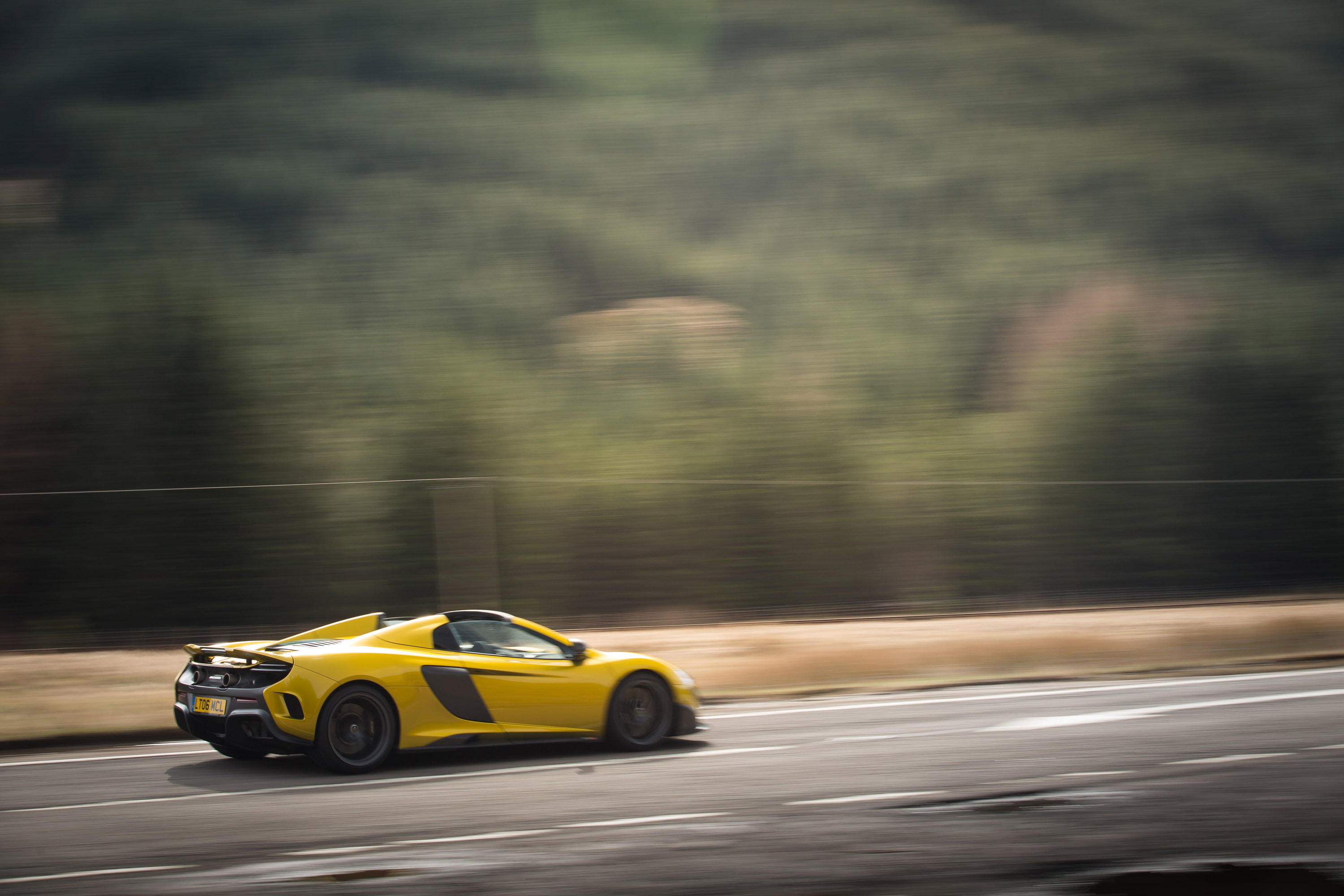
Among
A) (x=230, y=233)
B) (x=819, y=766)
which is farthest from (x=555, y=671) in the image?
(x=230, y=233)

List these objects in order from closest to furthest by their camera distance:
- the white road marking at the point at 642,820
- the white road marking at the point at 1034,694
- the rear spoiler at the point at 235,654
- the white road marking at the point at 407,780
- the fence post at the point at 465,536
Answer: the white road marking at the point at 642,820 → the white road marking at the point at 407,780 → the rear spoiler at the point at 235,654 → the white road marking at the point at 1034,694 → the fence post at the point at 465,536

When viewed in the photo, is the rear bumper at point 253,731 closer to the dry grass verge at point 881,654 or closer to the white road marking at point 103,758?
→ the white road marking at point 103,758

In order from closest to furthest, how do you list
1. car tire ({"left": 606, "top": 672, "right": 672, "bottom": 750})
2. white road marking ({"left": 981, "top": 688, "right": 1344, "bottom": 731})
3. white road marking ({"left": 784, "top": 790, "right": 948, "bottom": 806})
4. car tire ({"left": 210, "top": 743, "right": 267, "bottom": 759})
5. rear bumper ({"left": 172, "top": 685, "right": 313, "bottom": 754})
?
1. white road marking ({"left": 784, "top": 790, "right": 948, "bottom": 806})
2. rear bumper ({"left": 172, "top": 685, "right": 313, "bottom": 754})
3. car tire ({"left": 210, "top": 743, "right": 267, "bottom": 759})
4. car tire ({"left": 606, "top": 672, "right": 672, "bottom": 750})
5. white road marking ({"left": 981, "top": 688, "right": 1344, "bottom": 731})

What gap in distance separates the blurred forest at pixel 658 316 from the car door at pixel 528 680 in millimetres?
9316

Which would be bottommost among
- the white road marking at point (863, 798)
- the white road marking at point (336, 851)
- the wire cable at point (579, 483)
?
the white road marking at point (863, 798)

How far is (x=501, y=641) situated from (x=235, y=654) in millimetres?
1851

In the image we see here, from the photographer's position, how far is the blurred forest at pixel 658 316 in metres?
20.0

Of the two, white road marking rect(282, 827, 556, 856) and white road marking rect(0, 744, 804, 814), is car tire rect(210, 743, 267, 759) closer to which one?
white road marking rect(0, 744, 804, 814)

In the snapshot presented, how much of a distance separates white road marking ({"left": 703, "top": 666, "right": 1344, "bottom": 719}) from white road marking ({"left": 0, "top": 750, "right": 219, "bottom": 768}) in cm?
469

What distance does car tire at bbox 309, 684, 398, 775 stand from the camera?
7941 mm

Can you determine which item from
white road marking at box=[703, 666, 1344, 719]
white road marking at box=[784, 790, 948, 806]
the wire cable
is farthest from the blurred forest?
white road marking at box=[784, 790, 948, 806]

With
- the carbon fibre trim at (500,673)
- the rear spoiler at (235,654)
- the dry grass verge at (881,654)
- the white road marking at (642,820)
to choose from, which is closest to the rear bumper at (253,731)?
the rear spoiler at (235,654)

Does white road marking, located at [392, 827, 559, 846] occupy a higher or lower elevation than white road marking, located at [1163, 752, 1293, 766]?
higher

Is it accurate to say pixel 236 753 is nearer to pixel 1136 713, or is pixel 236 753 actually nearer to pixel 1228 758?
pixel 1228 758
